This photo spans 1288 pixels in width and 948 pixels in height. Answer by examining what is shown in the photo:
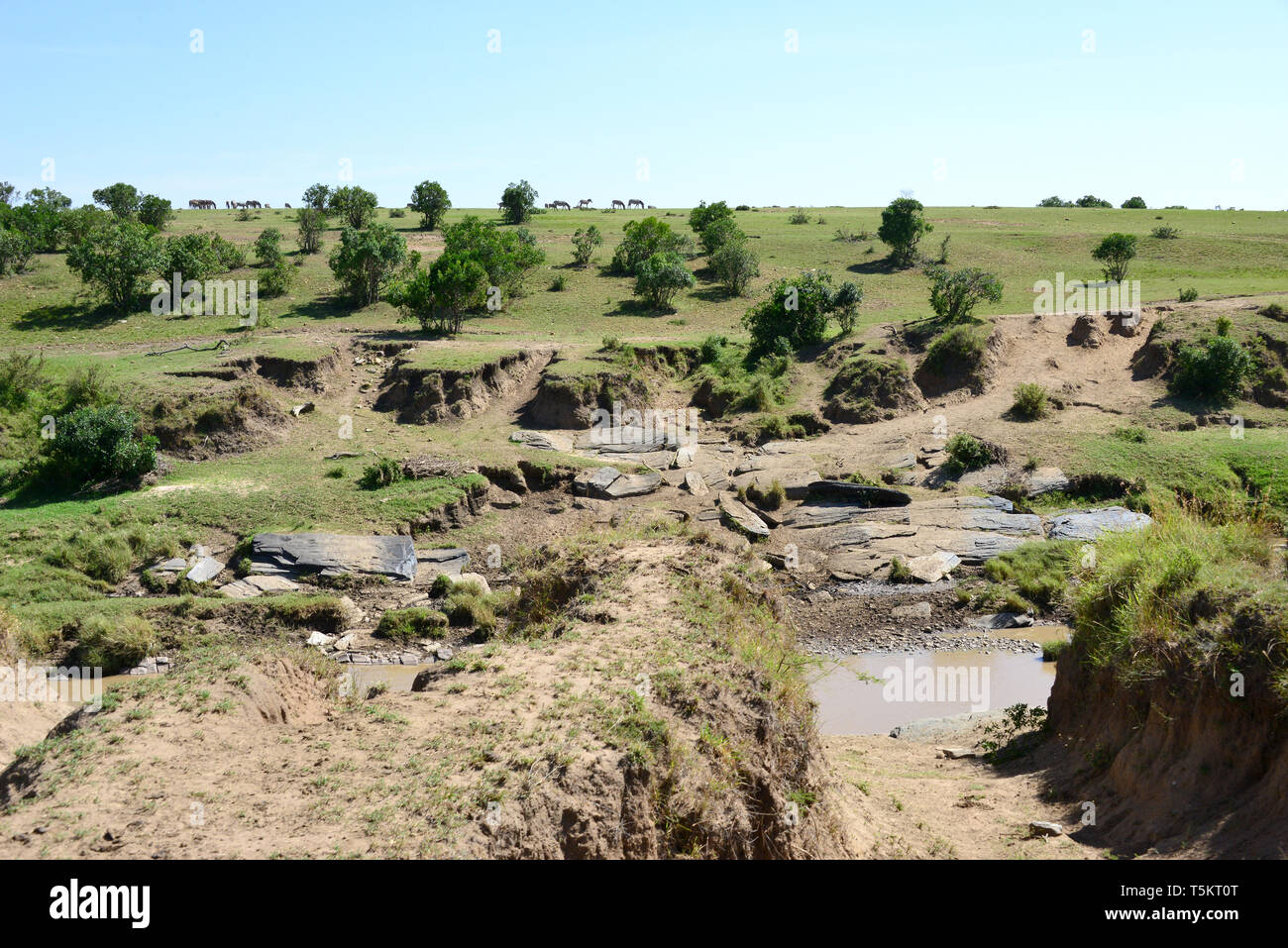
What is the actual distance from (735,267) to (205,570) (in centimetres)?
2612

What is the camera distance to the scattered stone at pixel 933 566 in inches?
729

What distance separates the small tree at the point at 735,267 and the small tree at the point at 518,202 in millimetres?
21160

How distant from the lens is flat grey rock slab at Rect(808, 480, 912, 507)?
21031mm

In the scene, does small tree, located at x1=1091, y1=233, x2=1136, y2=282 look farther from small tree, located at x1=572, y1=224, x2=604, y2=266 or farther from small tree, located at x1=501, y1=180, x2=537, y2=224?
small tree, located at x1=501, y1=180, x2=537, y2=224

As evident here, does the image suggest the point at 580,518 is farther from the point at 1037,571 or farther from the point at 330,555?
the point at 1037,571

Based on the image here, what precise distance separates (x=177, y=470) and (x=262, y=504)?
2.98m

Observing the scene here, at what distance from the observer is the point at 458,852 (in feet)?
19.3

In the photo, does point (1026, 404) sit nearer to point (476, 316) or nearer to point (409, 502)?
point (409, 502)

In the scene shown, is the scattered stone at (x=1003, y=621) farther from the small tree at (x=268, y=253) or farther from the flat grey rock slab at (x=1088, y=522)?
the small tree at (x=268, y=253)

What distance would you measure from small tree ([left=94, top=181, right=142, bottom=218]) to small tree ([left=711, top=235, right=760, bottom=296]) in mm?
35033

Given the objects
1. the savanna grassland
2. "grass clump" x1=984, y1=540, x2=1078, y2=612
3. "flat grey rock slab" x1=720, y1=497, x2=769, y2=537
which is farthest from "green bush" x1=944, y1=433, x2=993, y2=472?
"flat grey rock slab" x1=720, y1=497, x2=769, y2=537

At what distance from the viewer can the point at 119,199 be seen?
5219 centimetres

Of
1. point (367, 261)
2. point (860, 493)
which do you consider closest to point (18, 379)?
point (367, 261)

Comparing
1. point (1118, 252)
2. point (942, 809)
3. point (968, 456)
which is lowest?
point (942, 809)
